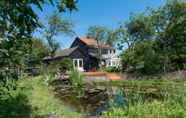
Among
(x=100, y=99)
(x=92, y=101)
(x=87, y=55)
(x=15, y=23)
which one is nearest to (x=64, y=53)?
(x=87, y=55)

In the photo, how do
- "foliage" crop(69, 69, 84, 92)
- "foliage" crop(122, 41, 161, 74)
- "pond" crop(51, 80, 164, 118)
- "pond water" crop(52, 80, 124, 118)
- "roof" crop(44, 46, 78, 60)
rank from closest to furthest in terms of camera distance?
"pond" crop(51, 80, 164, 118) → "pond water" crop(52, 80, 124, 118) → "foliage" crop(69, 69, 84, 92) → "foliage" crop(122, 41, 161, 74) → "roof" crop(44, 46, 78, 60)

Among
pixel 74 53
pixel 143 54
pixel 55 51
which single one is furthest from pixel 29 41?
pixel 55 51

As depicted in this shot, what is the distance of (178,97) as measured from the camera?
11.3m

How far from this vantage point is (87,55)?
56.1 m

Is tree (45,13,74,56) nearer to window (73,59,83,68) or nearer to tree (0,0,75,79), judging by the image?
window (73,59,83,68)

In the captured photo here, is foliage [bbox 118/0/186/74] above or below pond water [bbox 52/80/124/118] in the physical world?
above

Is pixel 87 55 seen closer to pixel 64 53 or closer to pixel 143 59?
pixel 64 53

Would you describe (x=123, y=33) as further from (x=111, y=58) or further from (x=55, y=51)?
(x=55, y=51)

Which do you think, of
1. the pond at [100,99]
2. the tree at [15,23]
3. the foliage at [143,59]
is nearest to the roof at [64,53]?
the foliage at [143,59]

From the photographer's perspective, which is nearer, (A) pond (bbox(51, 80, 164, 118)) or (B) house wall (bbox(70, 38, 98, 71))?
(A) pond (bbox(51, 80, 164, 118))

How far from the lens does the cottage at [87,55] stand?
53562mm

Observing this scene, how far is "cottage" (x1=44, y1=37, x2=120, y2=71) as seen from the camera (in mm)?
53562

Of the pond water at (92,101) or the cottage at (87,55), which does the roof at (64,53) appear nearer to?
the cottage at (87,55)

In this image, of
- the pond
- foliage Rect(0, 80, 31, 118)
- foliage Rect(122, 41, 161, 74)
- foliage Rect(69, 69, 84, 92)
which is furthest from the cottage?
foliage Rect(0, 80, 31, 118)
